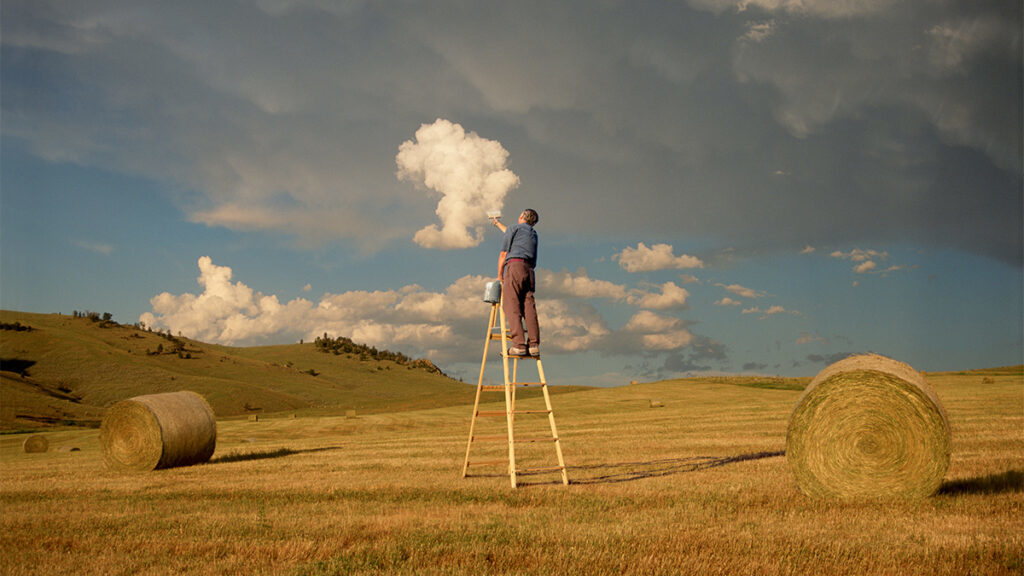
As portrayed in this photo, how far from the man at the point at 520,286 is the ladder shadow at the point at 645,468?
2.33 meters

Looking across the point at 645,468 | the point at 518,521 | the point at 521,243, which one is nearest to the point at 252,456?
the point at 645,468

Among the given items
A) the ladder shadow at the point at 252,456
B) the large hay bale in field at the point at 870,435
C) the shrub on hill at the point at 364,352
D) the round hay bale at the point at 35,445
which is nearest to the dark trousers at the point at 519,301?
the large hay bale in field at the point at 870,435

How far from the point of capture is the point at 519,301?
33.0 ft

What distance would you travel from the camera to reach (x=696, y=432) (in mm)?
20969

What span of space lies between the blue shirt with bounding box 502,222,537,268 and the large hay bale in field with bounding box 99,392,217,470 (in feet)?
41.9

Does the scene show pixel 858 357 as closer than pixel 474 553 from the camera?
No

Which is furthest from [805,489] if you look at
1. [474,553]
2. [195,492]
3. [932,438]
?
[195,492]

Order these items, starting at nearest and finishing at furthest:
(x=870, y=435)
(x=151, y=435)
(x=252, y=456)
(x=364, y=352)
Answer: (x=870, y=435), (x=151, y=435), (x=252, y=456), (x=364, y=352)

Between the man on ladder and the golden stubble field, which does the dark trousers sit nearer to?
the man on ladder

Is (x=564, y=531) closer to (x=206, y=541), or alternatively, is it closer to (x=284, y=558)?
(x=284, y=558)

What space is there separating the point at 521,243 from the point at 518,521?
4334 millimetres

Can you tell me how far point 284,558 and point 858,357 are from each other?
9040mm

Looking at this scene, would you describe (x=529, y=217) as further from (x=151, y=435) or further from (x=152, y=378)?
(x=152, y=378)

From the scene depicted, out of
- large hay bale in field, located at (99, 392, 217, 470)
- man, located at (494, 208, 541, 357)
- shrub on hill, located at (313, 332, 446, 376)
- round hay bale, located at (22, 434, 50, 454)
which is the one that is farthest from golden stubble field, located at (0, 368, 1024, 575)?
shrub on hill, located at (313, 332, 446, 376)
